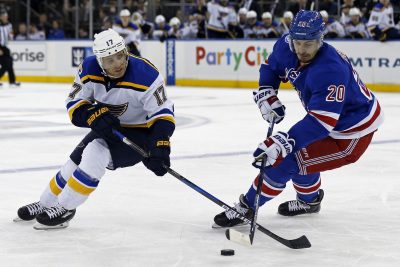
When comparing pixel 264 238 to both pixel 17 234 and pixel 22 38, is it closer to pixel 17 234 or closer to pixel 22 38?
pixel 17 234

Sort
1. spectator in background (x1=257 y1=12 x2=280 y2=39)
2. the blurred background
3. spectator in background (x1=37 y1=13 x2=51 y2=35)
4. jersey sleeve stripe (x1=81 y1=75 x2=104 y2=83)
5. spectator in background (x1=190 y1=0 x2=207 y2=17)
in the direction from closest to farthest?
jersey sleeve stripe (x1=81 y1=75 x2=104 y2=83) < the blurred background < spectator in background (x1=257 y1=12 x2=280 y2=39) < spectator in background (x1=190 y1=0 x2=207 y2=17) < spectator in background (x1=37 y1=13 x2=51 y2=35)

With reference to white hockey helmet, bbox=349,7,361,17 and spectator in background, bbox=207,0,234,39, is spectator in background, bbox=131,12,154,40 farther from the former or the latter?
white hockey helmet, bbox=349,7,361,17

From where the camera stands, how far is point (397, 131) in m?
8.05

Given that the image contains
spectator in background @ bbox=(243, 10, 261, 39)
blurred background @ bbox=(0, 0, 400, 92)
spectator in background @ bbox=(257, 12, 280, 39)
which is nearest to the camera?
blurred background @ bbox=(0, 0, 400, 92)

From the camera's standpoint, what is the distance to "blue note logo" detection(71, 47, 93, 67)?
1612 centimetres

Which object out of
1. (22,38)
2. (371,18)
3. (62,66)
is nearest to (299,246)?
(371,18)

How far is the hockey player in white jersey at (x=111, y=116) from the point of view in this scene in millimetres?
3809

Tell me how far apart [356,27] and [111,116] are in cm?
1099

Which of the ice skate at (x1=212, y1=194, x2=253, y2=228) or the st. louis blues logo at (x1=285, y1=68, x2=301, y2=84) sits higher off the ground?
the st. louis blues logo at (x1=285, y1=68, x2=301, y2=84)

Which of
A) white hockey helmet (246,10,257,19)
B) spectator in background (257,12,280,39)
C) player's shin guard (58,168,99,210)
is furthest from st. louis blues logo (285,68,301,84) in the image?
white hockey helmet (246,10,257,19)

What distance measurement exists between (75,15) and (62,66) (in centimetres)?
172

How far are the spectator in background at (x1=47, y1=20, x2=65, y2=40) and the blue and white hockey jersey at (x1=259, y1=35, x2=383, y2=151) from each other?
13755mm

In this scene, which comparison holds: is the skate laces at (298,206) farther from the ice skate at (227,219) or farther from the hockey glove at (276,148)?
the hockey glove at (276,148)

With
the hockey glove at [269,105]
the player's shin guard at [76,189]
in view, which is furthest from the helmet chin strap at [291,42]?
the player's shin guard at [76,189]
